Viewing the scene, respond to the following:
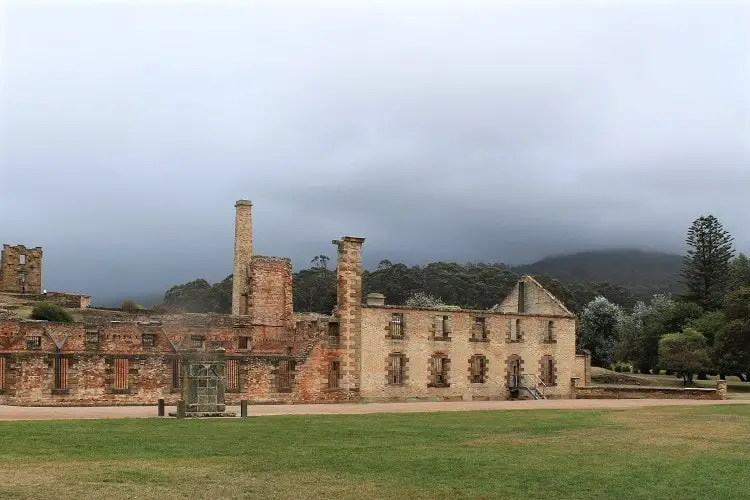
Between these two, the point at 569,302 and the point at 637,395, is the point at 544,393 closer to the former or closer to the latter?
the point at 637,395

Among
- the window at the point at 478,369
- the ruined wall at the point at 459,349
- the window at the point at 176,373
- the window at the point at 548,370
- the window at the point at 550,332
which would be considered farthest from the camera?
the window at the point at 550,332

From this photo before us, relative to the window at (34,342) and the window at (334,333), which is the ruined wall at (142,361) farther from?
the window at (334,333)

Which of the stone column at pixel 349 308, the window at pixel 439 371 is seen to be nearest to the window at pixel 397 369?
the window at pixel 439 371

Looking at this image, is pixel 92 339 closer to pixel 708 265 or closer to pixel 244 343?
pixel 244 343

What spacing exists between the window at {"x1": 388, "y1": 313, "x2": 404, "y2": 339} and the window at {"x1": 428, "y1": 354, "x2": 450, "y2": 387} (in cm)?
231

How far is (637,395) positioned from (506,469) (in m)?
32.2

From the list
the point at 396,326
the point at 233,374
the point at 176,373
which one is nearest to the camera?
the point at 176,373

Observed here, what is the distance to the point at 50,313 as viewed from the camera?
56812mm

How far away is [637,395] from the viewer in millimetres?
44031

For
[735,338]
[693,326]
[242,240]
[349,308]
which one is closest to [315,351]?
[349,308]

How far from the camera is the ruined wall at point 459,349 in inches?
1597

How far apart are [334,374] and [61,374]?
1208 cm

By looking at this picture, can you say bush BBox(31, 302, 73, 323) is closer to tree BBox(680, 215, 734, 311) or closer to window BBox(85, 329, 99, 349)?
window BBox(85, 329, 99, 349)

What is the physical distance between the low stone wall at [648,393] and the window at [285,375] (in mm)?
17116
